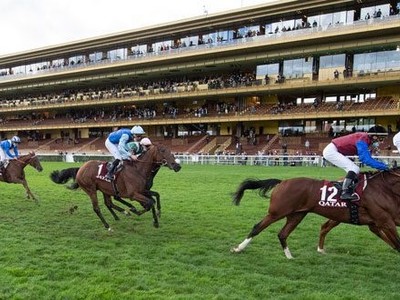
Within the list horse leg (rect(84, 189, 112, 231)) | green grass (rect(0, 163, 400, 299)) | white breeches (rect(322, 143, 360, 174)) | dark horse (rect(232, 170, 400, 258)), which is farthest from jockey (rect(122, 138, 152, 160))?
white breeches (rect(322, 143, 360, 174))

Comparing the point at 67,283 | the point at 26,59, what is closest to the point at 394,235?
the point at 67,283

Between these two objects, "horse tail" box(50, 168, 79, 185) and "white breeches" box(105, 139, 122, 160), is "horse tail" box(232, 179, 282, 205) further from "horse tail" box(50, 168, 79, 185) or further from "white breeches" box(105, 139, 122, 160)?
"horse tail" box(50, 168, 79, 185)

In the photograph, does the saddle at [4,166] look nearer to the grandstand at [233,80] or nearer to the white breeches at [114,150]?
the white breeches at [114,150]

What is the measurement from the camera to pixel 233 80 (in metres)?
37.3

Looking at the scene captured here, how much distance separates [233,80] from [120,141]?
98.0 feet

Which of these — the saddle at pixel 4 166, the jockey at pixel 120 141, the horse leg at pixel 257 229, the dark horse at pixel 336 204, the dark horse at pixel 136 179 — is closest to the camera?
the dark horse at pixel 336 204

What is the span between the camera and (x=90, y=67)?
46.1 meters

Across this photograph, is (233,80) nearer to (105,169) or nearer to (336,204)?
(105,169)

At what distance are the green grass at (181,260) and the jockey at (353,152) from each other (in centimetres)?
102

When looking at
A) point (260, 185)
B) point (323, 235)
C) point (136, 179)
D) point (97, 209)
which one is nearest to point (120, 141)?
point (136, 179)

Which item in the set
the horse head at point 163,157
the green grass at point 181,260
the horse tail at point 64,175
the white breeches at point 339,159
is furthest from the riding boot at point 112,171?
the white breeches at point 339,159

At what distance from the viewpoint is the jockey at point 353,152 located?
5789 mm

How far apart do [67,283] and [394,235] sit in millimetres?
3897

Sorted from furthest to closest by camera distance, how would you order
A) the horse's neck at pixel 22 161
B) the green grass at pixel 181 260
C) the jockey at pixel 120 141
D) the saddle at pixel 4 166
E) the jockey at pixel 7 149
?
the horse's neck at pixel 22 161, the jockey at pixel 7 149, the saddle at pixel 4 166, the jockey at pixel 120 141, the green grass at pixel 181 260
